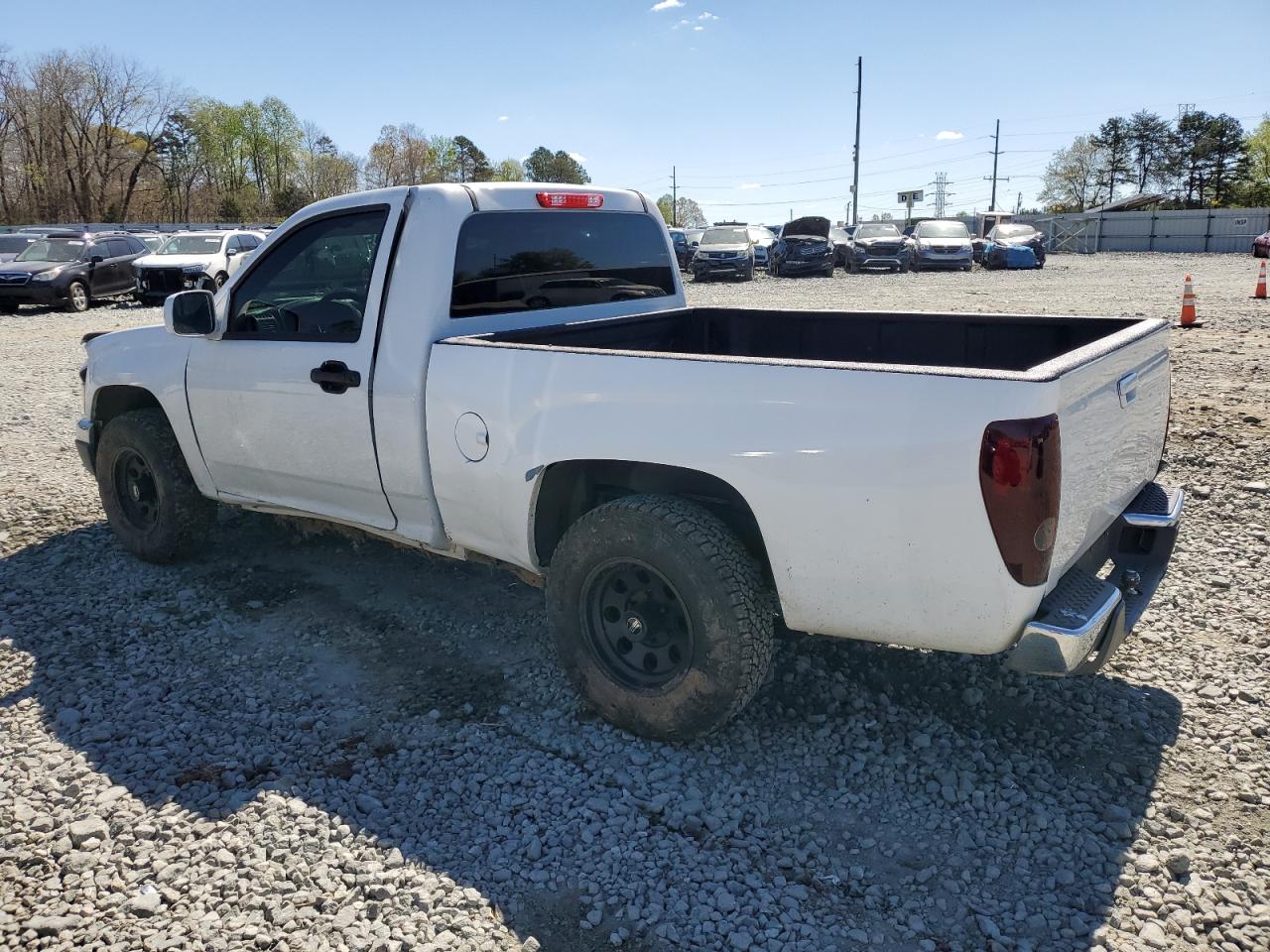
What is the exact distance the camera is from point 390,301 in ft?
13.1

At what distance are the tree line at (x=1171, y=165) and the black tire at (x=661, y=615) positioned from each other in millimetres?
74004

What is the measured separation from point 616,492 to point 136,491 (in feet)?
10.0

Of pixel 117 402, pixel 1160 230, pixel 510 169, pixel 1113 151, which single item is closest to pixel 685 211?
pixel 510 169

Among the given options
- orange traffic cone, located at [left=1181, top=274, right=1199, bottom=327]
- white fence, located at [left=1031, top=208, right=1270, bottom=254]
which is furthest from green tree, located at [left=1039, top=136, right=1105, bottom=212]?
orange traffic cone, located at [left=1181, top=274, right=1199, bottom=327]

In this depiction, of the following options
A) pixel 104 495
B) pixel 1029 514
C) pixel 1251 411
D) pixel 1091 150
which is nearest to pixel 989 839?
pixel 1029 514

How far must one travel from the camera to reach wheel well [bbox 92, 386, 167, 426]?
528cm

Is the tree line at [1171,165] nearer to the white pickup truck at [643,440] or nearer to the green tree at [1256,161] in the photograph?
the green tree at [1256,161]

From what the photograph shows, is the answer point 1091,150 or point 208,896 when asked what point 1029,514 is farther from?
point 1091,150

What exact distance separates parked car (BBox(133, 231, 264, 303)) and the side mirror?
17533 mm

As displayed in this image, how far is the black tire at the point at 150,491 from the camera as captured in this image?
200 inches

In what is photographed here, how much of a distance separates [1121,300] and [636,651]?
17.6 meters

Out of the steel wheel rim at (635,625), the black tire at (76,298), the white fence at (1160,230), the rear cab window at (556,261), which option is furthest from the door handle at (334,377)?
the white fence at (1160,230)

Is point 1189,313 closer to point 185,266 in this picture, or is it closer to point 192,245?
point 185,266

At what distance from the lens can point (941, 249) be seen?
31672 millimetres
